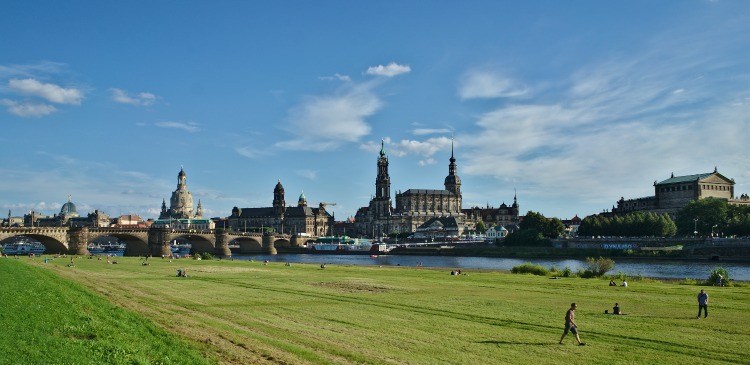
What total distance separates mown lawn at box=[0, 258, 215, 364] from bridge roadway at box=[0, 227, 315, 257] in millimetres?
78074

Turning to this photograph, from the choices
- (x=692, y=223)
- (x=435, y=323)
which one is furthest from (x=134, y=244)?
(x=692, y=223)

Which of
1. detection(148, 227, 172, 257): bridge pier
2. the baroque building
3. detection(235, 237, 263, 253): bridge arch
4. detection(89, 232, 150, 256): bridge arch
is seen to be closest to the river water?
detection(148, 227, 172, 257): bridge pier

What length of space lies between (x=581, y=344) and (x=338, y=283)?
26.9 m

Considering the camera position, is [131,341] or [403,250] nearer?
[131,341]

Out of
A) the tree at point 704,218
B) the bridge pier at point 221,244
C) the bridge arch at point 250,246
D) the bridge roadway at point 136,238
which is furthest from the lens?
the bridge arch at point 250,246

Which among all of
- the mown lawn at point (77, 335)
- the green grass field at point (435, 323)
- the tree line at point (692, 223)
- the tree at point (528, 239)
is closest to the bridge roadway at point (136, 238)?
the tree at point (528, 239)

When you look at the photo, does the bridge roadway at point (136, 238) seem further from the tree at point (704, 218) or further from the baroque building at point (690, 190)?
the baroque building at point (690, 190)

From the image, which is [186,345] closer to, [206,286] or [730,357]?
[730,357]

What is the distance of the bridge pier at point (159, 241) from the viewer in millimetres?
121875

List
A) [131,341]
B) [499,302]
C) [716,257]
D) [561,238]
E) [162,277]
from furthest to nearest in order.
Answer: [561,238], [716,257], [162,277], [499,302], [131,341]

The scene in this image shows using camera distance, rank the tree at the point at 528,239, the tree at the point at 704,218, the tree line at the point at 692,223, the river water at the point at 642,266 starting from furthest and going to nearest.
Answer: the tree at the point at 528,239
the tree at the point at 704,218
the tree line at the point at 692,223
the river water at the point at 642,266

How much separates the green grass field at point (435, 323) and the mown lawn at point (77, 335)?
389 millimetres

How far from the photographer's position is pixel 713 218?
136500mm

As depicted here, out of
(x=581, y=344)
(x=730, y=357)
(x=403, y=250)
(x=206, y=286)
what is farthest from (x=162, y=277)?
(x=403, y=250)
